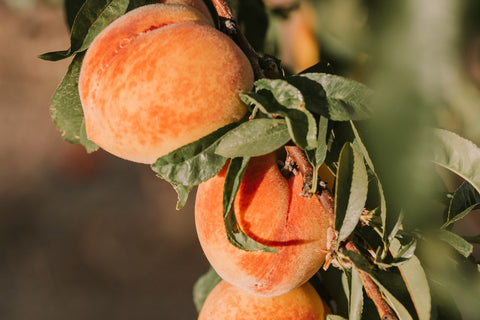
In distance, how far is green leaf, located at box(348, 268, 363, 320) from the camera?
2.15ft

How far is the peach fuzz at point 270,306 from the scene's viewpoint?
75 centimetres

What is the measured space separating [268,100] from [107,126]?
0.20 m

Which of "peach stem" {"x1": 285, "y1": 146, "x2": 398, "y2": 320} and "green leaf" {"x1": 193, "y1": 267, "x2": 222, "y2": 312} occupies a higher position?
"peach stem" {"x1": 285, "y1": 146, "x2": 398, "y2": 320}

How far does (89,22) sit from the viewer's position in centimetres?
70

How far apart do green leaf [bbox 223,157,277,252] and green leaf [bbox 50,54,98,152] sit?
0.83 ft

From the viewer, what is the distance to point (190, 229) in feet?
9.87

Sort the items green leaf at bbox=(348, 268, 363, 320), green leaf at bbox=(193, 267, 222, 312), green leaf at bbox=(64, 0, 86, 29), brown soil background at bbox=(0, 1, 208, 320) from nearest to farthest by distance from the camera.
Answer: green leaf at bbox=(348, 268, 363, 320)
green leaf at bbox=(64, 0, 86, 29)
green leaf at bbox=(193, 267, 222, 312)
brown soil background at bbox=(0, 1, 208, 320)

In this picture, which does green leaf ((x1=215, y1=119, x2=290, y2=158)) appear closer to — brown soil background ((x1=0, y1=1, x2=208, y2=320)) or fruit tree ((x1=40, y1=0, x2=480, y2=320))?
fruit tree ((x1=40, y1=0, x2=480, y2=320))

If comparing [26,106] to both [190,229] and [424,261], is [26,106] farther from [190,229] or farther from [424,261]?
[424,261]

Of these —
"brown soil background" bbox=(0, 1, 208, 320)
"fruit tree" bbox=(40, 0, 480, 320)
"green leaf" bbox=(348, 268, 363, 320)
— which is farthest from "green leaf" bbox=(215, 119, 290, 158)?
"brown soil background" bbox=(0, 1, 208, 320)

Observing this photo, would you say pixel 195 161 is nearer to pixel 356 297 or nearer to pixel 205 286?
pixel 356 297

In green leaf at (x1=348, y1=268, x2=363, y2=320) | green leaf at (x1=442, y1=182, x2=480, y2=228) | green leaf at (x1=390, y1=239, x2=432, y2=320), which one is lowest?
green leaf at (x1=348, y1=268, x2=363, y2=320)

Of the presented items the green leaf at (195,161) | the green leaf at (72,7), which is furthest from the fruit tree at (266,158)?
the green leaf at (72,7)

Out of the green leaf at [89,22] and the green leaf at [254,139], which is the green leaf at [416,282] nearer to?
the green leaf at [254,139]
